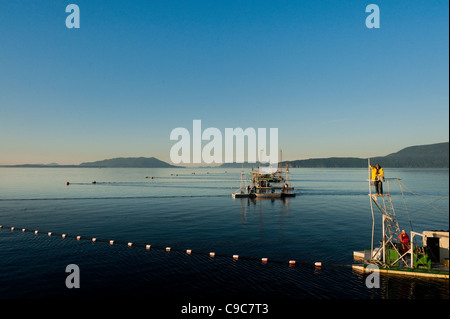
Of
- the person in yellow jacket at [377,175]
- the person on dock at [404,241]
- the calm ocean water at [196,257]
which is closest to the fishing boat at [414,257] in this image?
the person on dock at [404,241]

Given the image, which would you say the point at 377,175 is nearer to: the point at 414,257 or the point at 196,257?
the point at 414,257

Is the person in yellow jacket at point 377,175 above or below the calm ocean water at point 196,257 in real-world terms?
above

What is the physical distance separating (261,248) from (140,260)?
1873 cm

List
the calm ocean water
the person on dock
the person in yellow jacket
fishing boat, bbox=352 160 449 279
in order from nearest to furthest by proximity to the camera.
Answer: the calm ocean water, fishing boat, bbox=352 160 449 279, the person in yellow jacket, the person on dock

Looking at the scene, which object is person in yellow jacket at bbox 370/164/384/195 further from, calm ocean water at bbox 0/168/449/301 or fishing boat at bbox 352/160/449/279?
calm ocean water at bbox 0/168/449/301

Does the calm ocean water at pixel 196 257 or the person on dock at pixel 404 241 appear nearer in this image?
the calm ocean water at pixel 196 257

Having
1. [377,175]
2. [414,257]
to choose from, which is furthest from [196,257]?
[414,257]

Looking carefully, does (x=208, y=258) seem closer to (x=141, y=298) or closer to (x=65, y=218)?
(x=141, y=298)

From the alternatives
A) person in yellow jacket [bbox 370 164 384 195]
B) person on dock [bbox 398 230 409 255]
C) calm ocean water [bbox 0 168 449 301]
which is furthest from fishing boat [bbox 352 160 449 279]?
calm ocean water [bbox 0 168 449 301]

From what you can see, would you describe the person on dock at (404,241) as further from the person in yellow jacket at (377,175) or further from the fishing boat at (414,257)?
the person in yellow jacket at (377,175)

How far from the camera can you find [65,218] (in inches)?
2544

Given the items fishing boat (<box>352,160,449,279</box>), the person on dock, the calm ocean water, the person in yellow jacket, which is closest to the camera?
the calm ocean water

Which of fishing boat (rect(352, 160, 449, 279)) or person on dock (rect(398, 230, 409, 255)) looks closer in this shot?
fishing boat (rect(352, 160, 449, 279))
